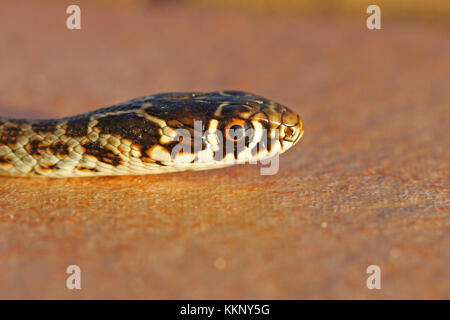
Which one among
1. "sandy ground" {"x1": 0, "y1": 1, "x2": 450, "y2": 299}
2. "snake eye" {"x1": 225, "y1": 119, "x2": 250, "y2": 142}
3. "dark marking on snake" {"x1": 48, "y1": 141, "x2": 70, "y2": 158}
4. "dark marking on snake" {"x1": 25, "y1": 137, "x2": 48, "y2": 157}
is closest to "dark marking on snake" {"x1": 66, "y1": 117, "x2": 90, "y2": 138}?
"dark marking on snake" {"x1": 48, "y1": 141, "x2": 70, "y2": 158}

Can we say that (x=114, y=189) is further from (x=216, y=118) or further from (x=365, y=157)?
(x=365, y=157)

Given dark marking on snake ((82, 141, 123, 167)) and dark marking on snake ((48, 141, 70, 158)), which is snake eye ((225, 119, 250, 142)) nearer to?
dark marking on snake ((82, 141, 123, 167))

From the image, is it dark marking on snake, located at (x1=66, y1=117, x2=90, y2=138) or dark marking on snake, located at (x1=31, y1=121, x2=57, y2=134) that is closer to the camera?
dark marking on snake, located at (x1=66, y1=117, x2=90, y2=138)

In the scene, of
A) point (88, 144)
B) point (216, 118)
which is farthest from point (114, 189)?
point (216, 118)

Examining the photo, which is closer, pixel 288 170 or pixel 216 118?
pixel 216 118

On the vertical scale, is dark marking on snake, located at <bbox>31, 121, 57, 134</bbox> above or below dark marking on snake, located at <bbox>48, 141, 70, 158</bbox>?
above

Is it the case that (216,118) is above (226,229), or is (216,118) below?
above

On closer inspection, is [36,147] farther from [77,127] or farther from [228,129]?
[228,129]

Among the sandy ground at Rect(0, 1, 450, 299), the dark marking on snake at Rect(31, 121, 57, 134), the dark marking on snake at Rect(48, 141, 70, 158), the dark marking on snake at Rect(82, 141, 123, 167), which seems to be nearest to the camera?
the sandy ground at Rect(0, 1, 450, 299)
